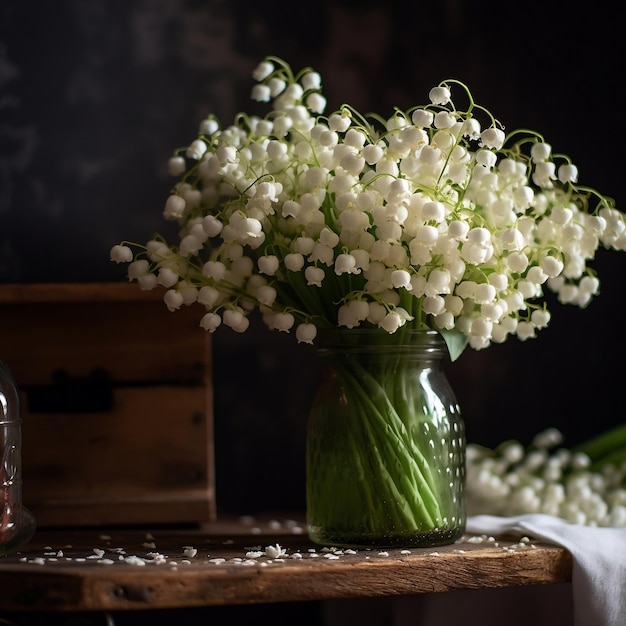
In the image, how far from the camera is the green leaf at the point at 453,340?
930mm

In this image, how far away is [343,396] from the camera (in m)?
0.94

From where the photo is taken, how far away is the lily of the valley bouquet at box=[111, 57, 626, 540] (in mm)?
854

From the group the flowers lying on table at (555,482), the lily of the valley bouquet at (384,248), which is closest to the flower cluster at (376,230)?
the lily of the valley bouquet at (384,248)

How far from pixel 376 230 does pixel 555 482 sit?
565 millimetres

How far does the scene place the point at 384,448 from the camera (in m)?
0.92

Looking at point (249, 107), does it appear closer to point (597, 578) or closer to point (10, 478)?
point (10, 478)

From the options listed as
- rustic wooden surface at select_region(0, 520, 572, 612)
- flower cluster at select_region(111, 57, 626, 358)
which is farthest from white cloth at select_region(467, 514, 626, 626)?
flower cluster at select_region(111, 57, 626, 358)

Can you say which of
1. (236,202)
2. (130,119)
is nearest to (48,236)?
(130,119)

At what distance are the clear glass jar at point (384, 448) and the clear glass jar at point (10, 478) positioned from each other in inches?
12.2

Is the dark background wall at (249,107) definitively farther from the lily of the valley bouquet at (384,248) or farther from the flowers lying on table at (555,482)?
the lily of the valley bouquet at (384,248)

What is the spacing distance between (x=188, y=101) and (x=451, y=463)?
742mm

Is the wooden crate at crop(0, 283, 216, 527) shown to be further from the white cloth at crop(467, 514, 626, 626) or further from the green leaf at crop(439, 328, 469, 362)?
the white cloth at crop(467, 514, 626, 626)

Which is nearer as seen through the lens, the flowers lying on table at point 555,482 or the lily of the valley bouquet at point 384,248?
the lily of the valley bouquet at point 384,248

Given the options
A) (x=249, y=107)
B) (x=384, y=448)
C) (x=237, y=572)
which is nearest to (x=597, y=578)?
(x=384, y=448)
